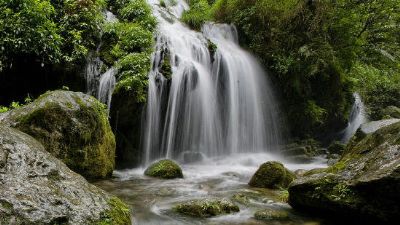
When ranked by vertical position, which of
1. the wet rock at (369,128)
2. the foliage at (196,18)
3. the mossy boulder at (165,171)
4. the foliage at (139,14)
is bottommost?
the mossy boulder at (165,171)

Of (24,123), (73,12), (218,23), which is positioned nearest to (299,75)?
(218,23)

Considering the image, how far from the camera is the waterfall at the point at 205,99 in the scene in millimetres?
10773

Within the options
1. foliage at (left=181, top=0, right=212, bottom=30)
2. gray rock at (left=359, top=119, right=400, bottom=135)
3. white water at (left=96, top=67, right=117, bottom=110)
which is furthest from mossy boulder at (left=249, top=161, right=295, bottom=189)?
foliage at (left=181, top=0, right=212, bottom=30)

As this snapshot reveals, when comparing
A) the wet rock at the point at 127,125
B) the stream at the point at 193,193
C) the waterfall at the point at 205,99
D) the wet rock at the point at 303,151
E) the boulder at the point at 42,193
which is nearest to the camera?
the boulder at the point at 42,193

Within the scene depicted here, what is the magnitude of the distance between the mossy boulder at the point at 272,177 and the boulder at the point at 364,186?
1583mm

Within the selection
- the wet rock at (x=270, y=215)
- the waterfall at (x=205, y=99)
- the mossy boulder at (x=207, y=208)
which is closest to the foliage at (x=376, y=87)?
the waterfall at (x=205, y=99)

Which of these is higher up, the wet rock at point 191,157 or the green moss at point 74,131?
the green moss at point 74,131

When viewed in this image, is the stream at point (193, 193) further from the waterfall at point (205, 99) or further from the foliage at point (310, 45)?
the foliage at point (310, 45)

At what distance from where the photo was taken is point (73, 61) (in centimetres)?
984

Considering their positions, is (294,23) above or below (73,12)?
above

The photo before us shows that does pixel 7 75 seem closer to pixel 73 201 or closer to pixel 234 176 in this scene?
pixel 234 176

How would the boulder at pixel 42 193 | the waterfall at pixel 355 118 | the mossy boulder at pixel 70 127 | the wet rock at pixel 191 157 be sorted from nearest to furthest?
the boulder at pixel 42 193 → the mossy boulder at pixel 70 127 → the wet rock at pixel 191 157 → the waterfall at pixel 355 118

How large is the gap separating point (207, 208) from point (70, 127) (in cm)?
300

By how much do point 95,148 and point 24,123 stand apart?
5.04 feet
